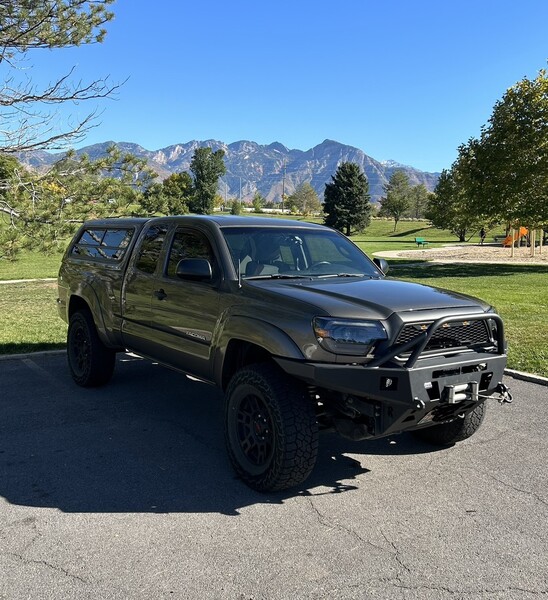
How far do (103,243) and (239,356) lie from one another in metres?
2.81

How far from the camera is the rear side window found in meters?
5.97

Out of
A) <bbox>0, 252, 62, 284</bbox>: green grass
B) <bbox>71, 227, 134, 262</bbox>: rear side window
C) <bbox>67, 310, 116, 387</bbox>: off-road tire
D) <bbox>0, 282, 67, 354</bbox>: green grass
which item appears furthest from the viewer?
<bbox>0, 252, 62, 284</bbox>: green grass

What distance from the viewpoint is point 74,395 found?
6.09 meters

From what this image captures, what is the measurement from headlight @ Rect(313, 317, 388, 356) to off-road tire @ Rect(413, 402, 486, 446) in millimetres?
1469

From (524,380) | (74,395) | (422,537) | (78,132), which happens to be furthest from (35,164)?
(422,537)

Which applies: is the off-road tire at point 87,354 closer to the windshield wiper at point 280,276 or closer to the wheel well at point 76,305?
the wheel well at point 76,305

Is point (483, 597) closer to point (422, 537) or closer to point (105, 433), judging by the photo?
point (422, 537)

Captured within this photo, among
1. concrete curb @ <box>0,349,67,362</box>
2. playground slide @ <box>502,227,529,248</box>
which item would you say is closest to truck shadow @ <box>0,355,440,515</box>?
concrete curb @ <box>0,349,67,362</box>

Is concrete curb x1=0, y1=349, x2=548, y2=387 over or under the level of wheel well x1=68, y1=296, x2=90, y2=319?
under

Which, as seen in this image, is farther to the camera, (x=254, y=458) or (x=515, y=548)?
(x=254, y=458)

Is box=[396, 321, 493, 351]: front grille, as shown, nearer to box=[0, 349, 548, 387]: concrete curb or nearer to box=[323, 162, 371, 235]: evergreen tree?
box=[0, 349, 548, 387]: concrete curb

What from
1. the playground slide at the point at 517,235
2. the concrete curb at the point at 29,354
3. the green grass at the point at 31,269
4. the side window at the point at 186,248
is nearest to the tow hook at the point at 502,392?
the side window at the point at 186,248

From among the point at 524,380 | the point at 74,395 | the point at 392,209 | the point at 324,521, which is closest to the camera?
the point at 324,521

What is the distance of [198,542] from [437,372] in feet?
5.76
